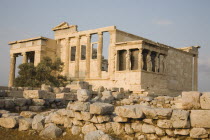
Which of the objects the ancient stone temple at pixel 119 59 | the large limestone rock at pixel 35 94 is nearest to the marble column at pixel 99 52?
the ancient stone temple at pixel 119 59

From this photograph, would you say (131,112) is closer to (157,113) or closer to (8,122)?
(157,113)

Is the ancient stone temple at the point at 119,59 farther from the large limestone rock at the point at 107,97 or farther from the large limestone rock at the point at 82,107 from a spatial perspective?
the large limestone rock at the point at 82,107

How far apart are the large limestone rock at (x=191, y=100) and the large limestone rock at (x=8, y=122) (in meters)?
4.53

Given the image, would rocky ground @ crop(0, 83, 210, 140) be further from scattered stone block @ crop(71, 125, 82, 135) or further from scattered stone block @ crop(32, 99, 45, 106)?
scattered stone block @ crop(32, 99, 45, 106)

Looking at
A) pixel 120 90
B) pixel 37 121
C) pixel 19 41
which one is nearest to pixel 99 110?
pixel 37 121

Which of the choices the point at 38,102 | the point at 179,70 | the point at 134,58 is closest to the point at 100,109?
the point at 38,102

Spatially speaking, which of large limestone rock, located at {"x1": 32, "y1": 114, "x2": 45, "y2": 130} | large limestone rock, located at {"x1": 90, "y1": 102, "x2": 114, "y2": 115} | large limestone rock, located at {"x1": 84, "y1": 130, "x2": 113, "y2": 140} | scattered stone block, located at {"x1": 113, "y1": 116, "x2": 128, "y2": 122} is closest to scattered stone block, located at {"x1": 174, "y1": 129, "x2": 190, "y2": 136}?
scattered stone block, located at {"x1": 113, "y1": 116, "x2": 128, "y2": 122}

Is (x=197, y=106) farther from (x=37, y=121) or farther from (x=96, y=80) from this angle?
(x=96, y=80)

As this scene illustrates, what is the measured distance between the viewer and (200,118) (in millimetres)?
5500

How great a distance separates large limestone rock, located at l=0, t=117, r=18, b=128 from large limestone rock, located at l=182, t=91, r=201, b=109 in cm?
453

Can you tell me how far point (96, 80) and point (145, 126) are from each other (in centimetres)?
1937

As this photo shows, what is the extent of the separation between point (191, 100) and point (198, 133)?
767mm

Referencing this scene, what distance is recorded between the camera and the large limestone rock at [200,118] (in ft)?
17.8

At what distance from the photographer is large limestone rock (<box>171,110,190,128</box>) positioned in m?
5.57
